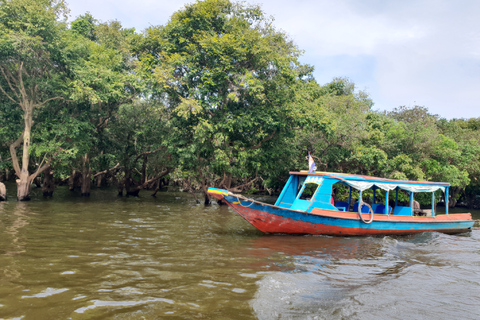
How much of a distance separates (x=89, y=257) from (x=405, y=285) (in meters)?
5.95

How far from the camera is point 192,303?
4.43 m

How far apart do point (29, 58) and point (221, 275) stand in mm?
15229

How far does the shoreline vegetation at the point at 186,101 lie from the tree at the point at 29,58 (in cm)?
5

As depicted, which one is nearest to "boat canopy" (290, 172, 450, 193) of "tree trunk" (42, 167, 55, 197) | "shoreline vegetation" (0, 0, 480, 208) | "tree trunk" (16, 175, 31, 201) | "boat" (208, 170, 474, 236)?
"boat" (208, 170, 474, 236)

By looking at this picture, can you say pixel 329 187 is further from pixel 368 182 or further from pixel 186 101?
pixel 186 101

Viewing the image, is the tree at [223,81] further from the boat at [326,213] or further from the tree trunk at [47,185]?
the tree trunk at [47,185]

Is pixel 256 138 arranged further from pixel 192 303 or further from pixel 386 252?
pixel 192 303

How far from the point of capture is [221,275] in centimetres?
575

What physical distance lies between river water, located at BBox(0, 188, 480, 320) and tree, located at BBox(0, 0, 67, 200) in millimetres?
8352

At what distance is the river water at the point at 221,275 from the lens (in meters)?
4.32

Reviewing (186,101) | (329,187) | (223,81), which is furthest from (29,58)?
(329,187)

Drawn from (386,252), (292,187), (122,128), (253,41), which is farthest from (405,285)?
(122,128)

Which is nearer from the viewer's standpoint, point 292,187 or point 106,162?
point 292,187

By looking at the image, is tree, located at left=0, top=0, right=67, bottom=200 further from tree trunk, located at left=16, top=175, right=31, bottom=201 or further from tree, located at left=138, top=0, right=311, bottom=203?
tree, located at left=138, top=0, right=311, bottom=203
